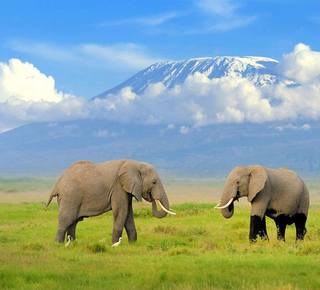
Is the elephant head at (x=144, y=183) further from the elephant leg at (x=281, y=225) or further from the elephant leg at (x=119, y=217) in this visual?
the elephant leg at (x=281, y=225)

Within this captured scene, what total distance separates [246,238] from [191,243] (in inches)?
109

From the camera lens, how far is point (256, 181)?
18859 millimetres

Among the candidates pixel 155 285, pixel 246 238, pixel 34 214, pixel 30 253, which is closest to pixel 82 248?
pixel 30 253

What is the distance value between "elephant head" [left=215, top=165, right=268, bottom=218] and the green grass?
1427 mm

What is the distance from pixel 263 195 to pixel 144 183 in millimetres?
4023

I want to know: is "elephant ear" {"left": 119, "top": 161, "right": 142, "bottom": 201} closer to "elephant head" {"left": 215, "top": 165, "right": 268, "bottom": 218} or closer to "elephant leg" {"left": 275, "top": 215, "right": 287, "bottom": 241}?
"elephant head" {"left": 215, "top": 165, "right": 268, "bottom": 218}

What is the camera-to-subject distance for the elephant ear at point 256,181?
1872 cm

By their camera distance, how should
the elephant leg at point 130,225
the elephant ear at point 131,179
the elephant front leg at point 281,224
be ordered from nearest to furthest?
1. the elephant ear at point 131,179
2. the elephant leg at point 130,225
3. the elephant front leg at point 281,224

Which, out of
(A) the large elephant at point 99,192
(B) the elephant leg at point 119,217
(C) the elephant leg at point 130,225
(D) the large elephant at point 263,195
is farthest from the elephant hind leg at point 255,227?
(B) the elephant leg at point 119,217

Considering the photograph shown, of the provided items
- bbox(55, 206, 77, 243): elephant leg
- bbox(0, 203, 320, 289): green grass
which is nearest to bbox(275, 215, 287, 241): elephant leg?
bbox(0, 203, 320, 289): green grass

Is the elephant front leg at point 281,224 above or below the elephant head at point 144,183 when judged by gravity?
below

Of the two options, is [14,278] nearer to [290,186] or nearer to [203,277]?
[203,277]

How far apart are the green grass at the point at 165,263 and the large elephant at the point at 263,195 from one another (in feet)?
2.79

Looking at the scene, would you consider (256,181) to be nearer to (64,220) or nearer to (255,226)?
(255,226)
